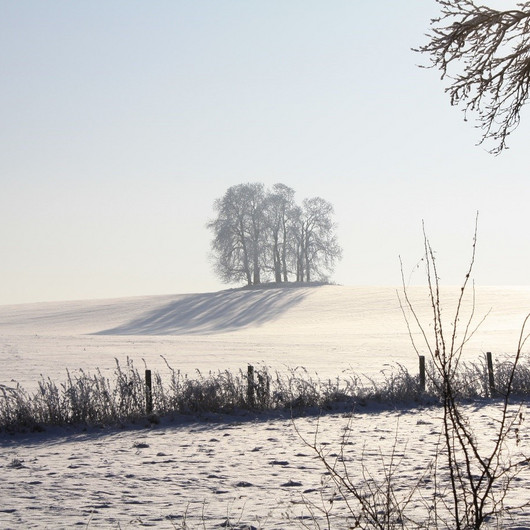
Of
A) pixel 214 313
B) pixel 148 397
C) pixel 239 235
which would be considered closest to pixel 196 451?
pixel 148 397

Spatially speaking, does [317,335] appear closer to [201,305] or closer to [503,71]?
[201,305]

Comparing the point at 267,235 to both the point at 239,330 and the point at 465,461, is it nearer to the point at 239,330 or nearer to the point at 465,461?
the point at 239,330

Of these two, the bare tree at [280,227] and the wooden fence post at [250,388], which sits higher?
the bare tree at [280,227]

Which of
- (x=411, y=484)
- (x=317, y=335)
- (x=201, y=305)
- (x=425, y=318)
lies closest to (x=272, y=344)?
(x=317, y=335)

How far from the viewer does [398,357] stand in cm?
3002

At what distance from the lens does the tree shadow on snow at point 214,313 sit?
48.0 m

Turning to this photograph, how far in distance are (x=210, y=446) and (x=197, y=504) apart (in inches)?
175

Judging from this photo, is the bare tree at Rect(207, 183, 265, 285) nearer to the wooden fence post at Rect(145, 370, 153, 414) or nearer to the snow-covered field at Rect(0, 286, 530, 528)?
the snow-covered field at Rect(0, 286, 530, 528)

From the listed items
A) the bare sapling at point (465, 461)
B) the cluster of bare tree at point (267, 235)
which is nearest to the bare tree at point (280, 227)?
the cluster of bare tree at point (267, 235)

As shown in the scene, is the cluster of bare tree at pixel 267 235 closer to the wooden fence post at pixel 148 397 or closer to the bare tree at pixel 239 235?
the bare tree at pixel 239 235

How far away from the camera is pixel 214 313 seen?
53688 mm

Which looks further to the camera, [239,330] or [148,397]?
[239,330]

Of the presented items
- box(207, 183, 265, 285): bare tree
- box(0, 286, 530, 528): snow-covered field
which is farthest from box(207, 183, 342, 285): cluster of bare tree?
box(0, 286, 530, 528): snow-covered field

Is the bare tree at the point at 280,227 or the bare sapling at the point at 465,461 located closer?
the bare sapling at the point at 465,461
